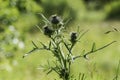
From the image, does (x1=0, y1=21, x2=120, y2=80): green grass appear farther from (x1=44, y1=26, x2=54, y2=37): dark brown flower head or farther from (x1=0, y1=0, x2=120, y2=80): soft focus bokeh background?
(x1=44, y1=26, x2=54, y2=37): dark brown flower head

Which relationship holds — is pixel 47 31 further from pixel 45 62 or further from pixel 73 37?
pixel 45 62

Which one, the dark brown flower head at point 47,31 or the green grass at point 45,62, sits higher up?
the dark brown flower head at point 47,31

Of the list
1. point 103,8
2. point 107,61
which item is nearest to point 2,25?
point 107,61

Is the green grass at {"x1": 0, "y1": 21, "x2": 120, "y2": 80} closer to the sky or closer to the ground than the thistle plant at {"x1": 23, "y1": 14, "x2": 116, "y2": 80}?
closer to the ground

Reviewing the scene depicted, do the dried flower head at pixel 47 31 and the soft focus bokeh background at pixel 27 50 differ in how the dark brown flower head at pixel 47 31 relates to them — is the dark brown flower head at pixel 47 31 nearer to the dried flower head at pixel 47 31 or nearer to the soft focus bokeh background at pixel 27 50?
the dried flower head at pixel 47 31

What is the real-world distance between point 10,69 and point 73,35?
2950mm

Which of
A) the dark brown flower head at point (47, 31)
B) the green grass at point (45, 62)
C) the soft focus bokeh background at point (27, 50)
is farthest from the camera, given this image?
the soft focus bokeh background at point (27, 50)

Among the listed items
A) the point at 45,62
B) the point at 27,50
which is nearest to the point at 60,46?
the point at 27,50

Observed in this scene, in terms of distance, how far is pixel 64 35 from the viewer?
2336 mm

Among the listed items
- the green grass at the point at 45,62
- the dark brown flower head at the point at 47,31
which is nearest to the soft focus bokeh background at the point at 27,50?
the green grass at the point at 45,62

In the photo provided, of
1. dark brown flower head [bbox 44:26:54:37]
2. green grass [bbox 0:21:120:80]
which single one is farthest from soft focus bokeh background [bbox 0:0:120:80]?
dark brown flower head [bbox 44:26:54:37]

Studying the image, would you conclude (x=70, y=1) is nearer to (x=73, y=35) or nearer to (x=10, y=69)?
(x=10, y=69)

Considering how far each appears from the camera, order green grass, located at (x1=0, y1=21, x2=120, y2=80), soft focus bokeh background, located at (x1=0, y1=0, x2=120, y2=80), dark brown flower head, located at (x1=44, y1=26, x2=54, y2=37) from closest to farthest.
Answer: dark brown flower head, located at (x1=44, y1=26, x2=54, y2=37) < green grass, located at (x1=0, y1=21, x2=120, y2=80) < soft focus bokeh background, located at (x1=0, y1=0, x2=120, y2=80)

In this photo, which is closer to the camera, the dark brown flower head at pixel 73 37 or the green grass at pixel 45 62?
the dark brown flower head at pixel 73 37
